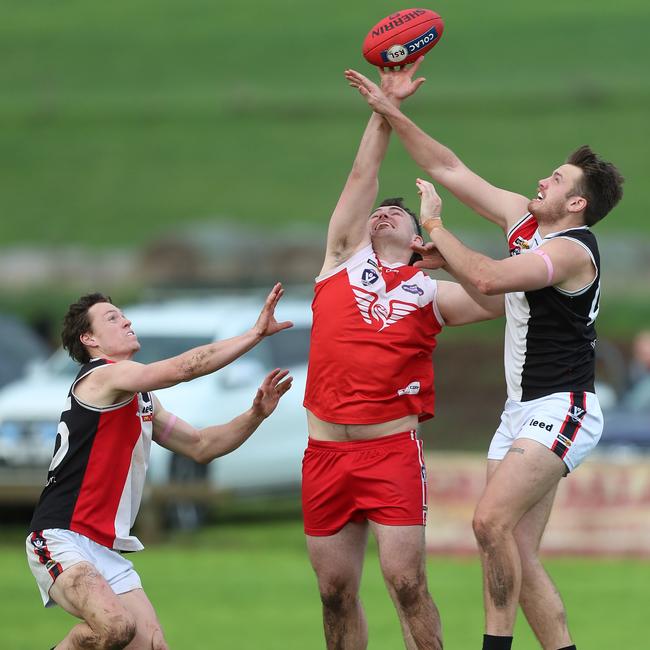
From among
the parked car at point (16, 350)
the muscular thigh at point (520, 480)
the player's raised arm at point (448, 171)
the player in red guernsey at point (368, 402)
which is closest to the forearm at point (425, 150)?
the player's raised arm at point (448, 171)

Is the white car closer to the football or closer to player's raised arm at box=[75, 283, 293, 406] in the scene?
player's raised arm at box=[75, 283, 293, 406]

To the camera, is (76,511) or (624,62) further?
(624,62)

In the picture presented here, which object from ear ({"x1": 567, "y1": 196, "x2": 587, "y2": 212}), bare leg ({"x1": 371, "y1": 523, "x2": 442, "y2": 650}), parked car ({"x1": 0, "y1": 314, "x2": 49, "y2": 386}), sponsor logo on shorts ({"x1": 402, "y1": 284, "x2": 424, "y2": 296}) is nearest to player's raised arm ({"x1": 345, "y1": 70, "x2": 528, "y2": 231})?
ear ({"x1": 567, "y1": 196, "x2": 587, "y2": 212})

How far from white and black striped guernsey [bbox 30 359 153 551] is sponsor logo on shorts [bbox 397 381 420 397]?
1.41 m

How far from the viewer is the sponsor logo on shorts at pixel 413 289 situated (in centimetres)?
743

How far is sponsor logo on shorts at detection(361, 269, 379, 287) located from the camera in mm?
7418

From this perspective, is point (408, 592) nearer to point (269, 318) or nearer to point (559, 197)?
point (269, 318)

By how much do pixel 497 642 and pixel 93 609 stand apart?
1.99 meters

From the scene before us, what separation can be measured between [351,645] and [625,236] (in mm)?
22281

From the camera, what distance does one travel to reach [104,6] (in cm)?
4684

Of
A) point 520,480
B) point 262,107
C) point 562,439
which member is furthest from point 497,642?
point 262,107

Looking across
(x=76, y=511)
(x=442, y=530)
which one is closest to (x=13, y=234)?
(x=442, y=530)

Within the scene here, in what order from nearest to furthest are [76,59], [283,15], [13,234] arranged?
[13,234], [76,59], [283,15]

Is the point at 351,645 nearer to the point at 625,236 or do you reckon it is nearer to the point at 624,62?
the point at 625,236
